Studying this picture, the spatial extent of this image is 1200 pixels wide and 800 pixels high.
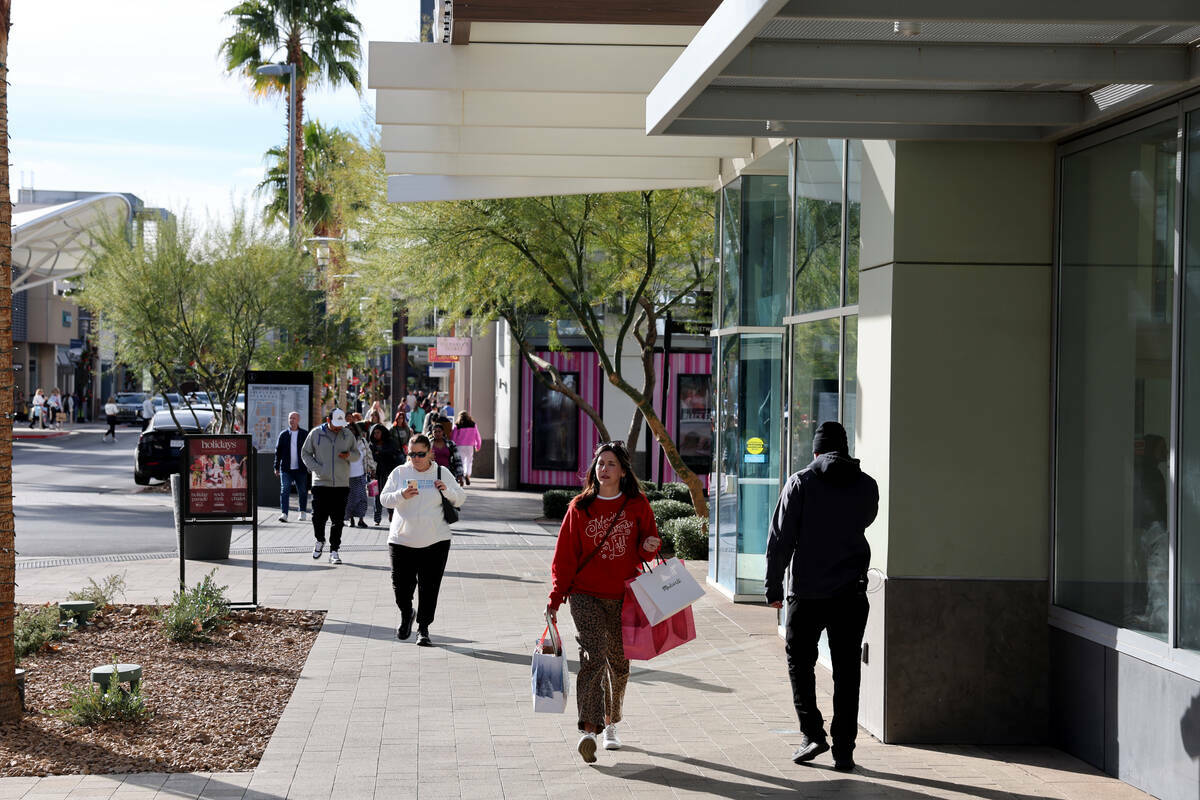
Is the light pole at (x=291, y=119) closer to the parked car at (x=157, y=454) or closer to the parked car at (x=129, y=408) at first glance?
the parked car at (x=157, y=454)

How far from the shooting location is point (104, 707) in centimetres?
743

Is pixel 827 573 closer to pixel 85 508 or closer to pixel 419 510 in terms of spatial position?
pixel 419 510

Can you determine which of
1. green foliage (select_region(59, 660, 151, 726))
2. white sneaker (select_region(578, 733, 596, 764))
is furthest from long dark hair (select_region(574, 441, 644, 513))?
green foliage (select_region(59, 660, 151, 726))

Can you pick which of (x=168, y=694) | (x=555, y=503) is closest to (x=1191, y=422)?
(x=168, y=694)

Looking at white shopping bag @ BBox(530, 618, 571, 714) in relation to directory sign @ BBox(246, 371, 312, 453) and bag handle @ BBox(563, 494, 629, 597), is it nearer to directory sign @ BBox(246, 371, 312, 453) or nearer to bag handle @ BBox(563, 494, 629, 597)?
bag handle @ BBox(563, 494, 629, 597)

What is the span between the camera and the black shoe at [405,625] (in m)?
10.3

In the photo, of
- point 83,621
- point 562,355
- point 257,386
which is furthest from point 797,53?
point 562,355

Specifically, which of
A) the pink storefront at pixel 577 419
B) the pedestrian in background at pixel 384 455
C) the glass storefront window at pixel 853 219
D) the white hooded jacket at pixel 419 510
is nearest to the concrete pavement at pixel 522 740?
the white hooded jacket at pixel 419 510

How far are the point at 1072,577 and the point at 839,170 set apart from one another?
11.2ft

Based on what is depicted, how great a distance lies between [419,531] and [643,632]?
3.69 metres

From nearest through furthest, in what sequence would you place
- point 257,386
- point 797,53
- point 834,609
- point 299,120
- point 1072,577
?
point 797,53
point 834,609
point 1072,577
point 257,386
point 299,120

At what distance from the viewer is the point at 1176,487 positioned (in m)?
6.37

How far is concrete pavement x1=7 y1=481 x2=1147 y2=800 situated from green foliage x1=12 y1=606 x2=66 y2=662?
6.20 feet

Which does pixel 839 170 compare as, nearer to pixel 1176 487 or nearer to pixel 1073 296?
Result: pixel 1073 296
